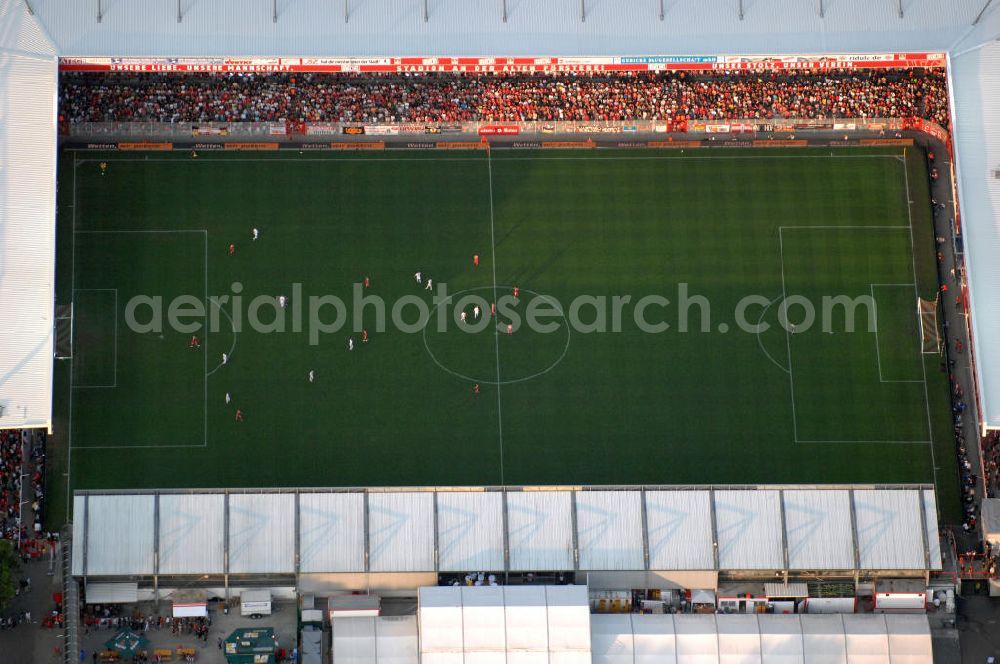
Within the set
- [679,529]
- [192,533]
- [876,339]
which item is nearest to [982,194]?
[876,339]

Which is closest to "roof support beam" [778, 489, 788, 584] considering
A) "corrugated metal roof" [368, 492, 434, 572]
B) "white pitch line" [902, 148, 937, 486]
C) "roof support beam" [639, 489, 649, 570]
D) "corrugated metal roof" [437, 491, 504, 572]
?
"roof support beam" [639, 489, 649, 570]

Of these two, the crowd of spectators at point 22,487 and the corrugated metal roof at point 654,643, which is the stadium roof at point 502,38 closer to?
the crowd of spectators at point 22,487

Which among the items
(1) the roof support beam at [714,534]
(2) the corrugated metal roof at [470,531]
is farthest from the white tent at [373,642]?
(1) the roof support beam at [714,534]

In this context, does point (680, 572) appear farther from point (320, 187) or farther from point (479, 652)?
point (320, 187)

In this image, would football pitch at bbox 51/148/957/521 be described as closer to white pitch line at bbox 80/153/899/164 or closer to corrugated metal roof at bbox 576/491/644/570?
white pitch line at bbox 80/153/899/164

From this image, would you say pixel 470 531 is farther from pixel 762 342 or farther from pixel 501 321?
pixel 762 342

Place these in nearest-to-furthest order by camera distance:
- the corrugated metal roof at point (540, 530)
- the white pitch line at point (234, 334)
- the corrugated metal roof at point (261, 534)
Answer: the corrugated metal roof at point (261, 534) → the corrugated metal roof at point (540, 530) → the white pitch line at point (234, 334)

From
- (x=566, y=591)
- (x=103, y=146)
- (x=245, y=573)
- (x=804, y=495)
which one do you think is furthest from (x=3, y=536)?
(x=804, y=495)
